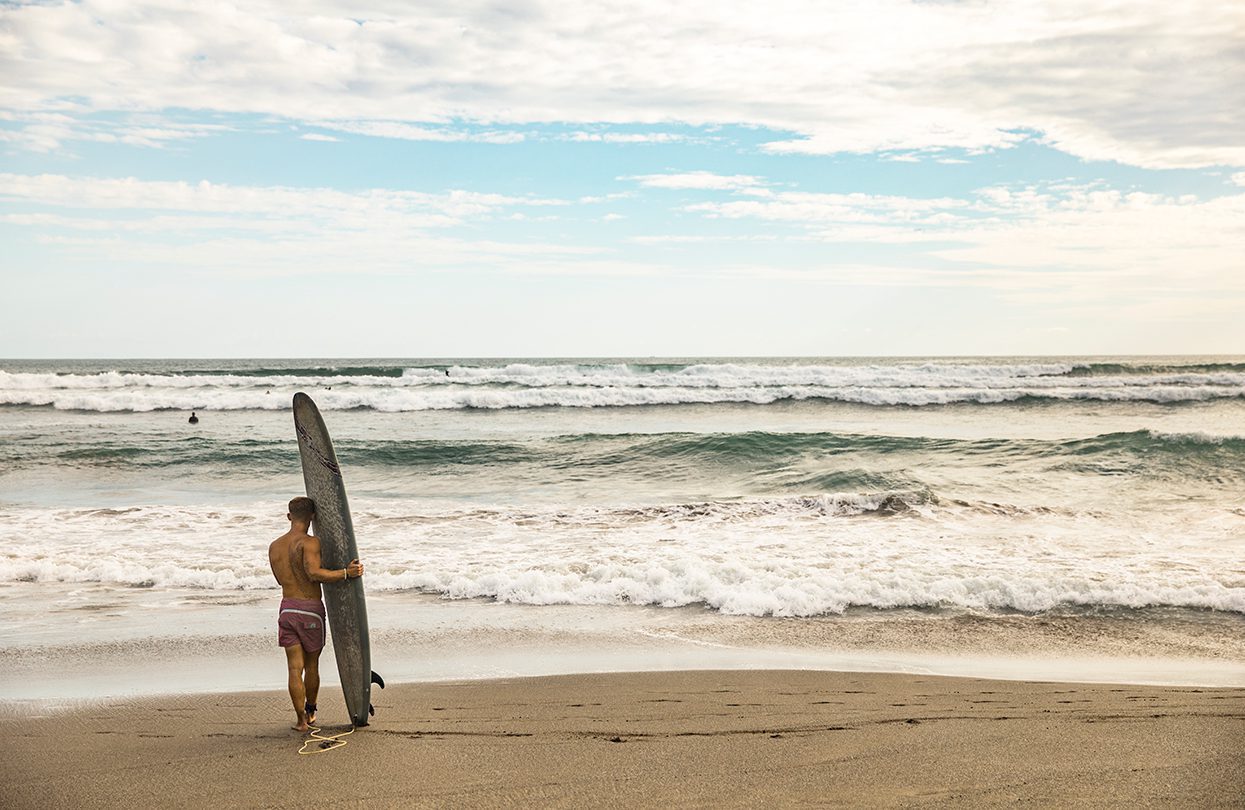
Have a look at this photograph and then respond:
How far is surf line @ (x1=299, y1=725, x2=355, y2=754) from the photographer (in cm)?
435

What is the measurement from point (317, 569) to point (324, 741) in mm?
911

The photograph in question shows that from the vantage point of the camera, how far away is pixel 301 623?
182 inches

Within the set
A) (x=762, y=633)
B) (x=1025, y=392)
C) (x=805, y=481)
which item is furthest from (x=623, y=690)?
(x=1025, y=392)

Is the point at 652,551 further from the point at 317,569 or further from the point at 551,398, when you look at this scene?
the point at 551,398

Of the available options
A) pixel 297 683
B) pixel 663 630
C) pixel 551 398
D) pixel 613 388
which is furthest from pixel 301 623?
pixel 613 388

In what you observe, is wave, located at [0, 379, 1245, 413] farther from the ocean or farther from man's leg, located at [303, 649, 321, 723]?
man's leg, located at [303, 649, 321, 723]

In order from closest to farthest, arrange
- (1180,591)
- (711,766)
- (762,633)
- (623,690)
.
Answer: (711,766) → (623,690) → (762,633) → (1180,591)

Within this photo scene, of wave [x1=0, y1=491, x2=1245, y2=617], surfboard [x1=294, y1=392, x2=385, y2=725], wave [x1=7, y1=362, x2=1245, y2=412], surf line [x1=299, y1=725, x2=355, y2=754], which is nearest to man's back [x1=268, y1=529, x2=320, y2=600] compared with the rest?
surfboard [x1=294, y1=392, x2=385, y2=725]

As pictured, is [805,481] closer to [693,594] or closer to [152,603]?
[693,594]

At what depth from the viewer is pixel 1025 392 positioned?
109 ft

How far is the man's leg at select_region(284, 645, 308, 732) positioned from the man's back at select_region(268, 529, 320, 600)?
0.31 meters

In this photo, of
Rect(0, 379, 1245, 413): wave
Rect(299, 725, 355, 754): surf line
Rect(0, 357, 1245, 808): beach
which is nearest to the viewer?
Rect(0, 357, 1245, 808): beach

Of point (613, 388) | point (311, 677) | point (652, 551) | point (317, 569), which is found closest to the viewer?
point (317, 569)

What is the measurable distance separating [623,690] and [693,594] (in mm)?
2588
